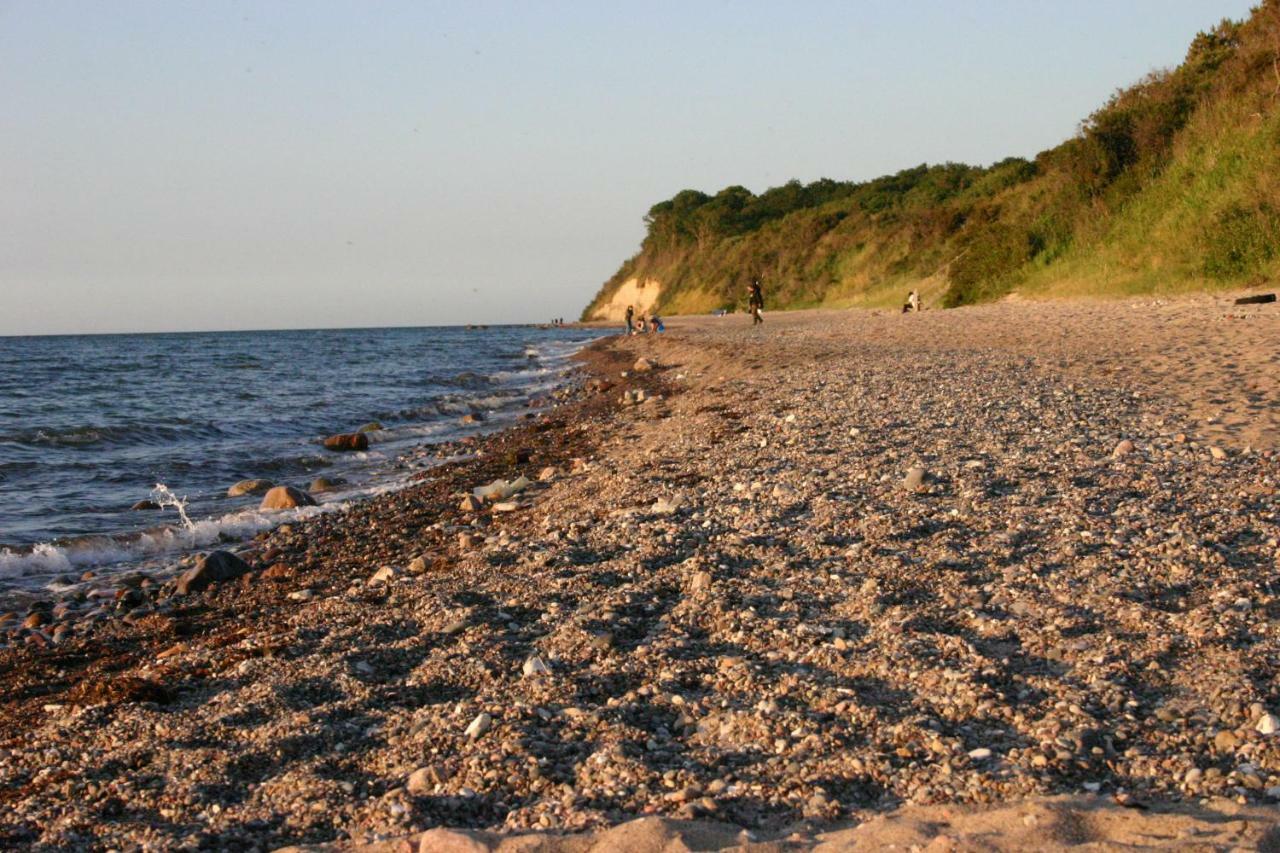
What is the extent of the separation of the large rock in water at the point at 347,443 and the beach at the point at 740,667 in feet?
22.3

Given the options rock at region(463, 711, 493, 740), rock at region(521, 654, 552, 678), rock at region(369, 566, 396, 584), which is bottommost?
rock at region(369, 566, 396, 584)

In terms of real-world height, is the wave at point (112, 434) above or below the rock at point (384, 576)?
above

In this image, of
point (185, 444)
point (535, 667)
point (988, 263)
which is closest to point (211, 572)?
point (535, 667)

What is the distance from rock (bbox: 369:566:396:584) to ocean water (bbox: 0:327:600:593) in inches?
127

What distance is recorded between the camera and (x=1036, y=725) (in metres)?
3.51

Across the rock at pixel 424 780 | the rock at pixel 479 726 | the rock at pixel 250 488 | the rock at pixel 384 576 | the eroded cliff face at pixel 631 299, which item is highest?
the eroded cliff face at pixel 631 299

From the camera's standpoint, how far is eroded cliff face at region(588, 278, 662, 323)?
83.1 meters

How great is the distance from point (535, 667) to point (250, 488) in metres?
8.83

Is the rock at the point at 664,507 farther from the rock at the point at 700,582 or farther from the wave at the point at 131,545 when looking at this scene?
the wave at the point at 131,545

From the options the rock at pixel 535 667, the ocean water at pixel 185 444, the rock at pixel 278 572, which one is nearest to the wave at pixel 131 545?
the ocean water at pixel 185 444

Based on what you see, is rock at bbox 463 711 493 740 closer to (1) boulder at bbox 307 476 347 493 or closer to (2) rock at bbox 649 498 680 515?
(2) rock at bbox 649 498 680 515

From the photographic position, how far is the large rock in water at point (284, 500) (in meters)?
10.6

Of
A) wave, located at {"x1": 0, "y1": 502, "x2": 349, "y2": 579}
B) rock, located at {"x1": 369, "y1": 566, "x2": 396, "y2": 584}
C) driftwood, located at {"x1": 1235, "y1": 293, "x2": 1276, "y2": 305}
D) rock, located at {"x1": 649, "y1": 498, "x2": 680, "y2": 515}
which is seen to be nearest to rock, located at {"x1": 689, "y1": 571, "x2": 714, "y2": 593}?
rock, located at {"x1": 649, "y1": 498, "x2": 680, "y2": 515}

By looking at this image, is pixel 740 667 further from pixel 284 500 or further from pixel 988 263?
pixel 988 263
